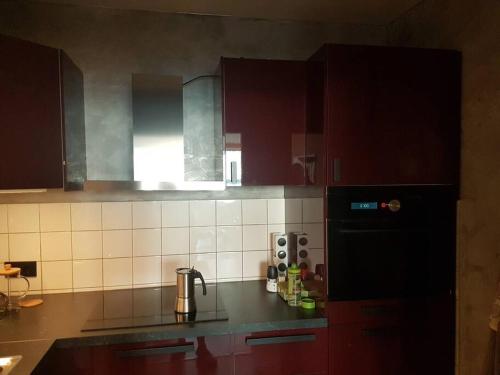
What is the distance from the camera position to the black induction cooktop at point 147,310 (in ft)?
5.42

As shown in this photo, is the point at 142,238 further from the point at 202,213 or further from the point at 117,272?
the point at 202,213

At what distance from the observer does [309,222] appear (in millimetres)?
1937

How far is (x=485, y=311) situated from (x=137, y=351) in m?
1.53

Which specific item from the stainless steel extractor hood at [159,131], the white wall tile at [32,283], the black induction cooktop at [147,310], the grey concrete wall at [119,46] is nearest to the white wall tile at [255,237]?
the black induction cooktop at [147,310]

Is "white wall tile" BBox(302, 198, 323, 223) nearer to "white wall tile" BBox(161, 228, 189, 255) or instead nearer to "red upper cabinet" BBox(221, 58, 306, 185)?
"red upper cabinet" BBox(221, 58, 306, 185)

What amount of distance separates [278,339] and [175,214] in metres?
0.94

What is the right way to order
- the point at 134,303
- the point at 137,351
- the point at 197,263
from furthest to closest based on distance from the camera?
the point at 197,263 → the point at 134,303 → the point at 137,351

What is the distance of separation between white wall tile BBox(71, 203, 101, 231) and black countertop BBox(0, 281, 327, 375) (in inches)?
14.8

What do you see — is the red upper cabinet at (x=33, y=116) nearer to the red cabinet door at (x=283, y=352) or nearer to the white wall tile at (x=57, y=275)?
the white wall tile at (x=57, y=275)

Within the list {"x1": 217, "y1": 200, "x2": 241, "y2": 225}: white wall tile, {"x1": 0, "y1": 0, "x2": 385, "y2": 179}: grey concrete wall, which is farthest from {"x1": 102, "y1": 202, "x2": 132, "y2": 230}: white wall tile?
{"x1": 217, "y1": 200, "x2": 241, "y2": 225}: white wall tile

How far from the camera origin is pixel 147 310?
5.95ft

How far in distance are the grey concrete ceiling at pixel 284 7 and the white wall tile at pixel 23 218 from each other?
113cm

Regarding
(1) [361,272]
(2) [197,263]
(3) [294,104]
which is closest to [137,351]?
(2) [197,263]

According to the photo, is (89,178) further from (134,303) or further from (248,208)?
(248,208)
